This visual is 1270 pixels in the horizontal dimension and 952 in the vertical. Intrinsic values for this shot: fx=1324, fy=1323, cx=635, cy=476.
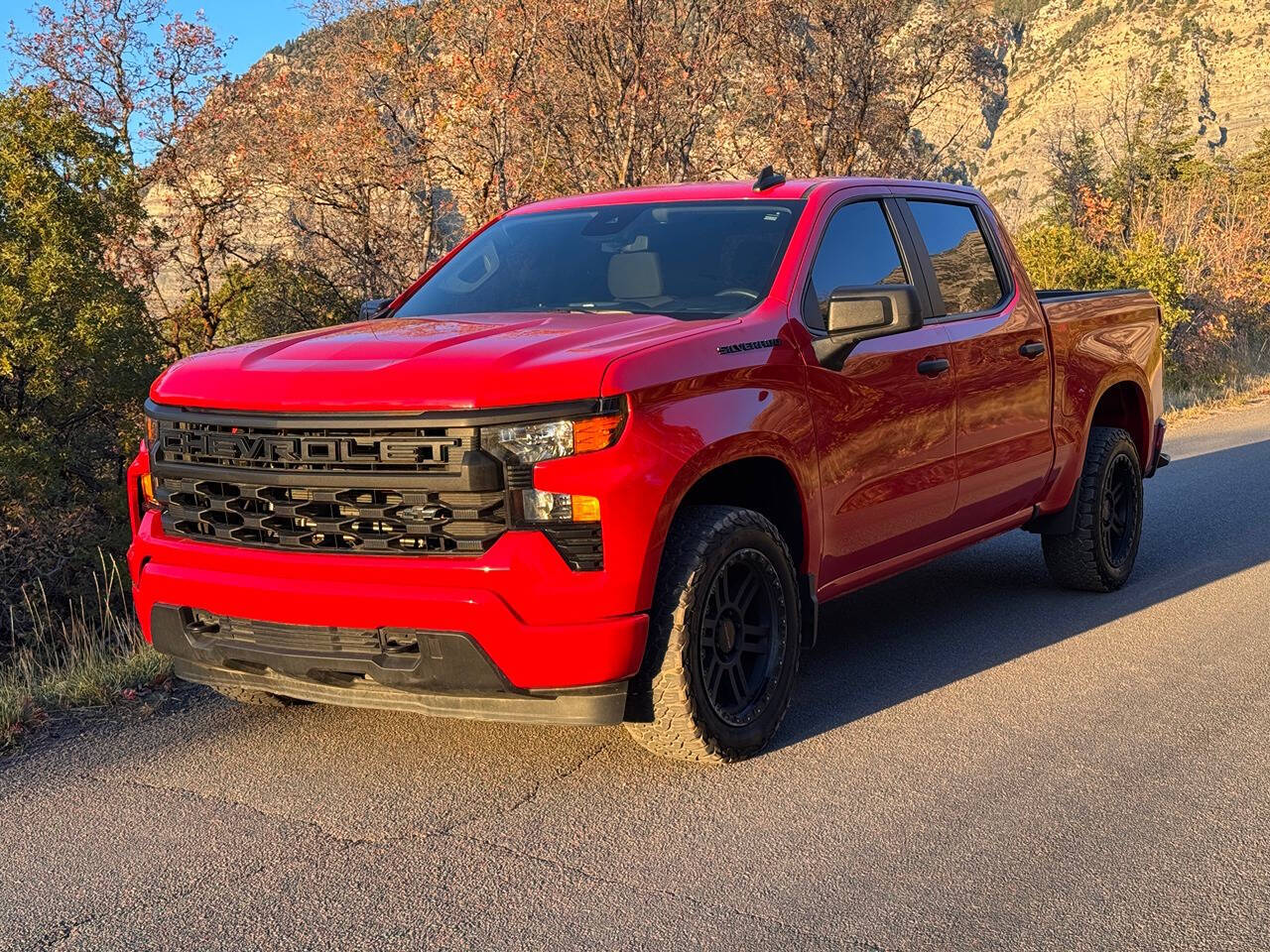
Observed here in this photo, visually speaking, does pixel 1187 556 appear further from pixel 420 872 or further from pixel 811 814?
pixel 420 872

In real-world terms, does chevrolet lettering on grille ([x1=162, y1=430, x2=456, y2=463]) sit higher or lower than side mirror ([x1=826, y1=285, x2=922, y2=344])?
lower

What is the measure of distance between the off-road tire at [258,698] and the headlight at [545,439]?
1.57 metres

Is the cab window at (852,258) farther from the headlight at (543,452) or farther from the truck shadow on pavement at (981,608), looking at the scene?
the truck shadow on pavement at (981,608)

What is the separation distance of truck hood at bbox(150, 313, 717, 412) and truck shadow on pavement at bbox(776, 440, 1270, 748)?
1595 millimetres

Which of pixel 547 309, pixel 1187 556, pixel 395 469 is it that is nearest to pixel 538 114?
pixel 1187 556

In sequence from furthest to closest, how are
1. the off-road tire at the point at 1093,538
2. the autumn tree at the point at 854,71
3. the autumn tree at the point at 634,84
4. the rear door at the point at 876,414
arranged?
the autumn tree at the point at 854,71 → the autumn tree at the point at 634,84 → the off-road tire at the point at 1093,538 → the rear door at the point at 876,414

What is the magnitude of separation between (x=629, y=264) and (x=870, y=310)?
39.8 inches

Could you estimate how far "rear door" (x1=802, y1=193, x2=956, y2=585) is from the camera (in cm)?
488

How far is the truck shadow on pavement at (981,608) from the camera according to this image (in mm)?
5309

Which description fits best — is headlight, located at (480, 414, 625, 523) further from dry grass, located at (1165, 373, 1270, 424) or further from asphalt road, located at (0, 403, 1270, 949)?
dry grass, located at (1165, 373, 1270, 424)

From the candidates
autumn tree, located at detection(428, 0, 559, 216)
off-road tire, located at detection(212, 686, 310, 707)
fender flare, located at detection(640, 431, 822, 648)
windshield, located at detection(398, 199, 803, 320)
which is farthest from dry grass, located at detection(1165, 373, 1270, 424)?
off-road tire, located at detection(212, 686, 310, 707)

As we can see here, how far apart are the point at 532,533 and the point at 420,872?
99 centimetres

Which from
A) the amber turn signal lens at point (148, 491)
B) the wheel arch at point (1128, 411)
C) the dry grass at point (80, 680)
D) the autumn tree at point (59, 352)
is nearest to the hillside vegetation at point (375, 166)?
the autumn tree at point (59, 352)

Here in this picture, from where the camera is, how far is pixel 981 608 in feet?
21.7
